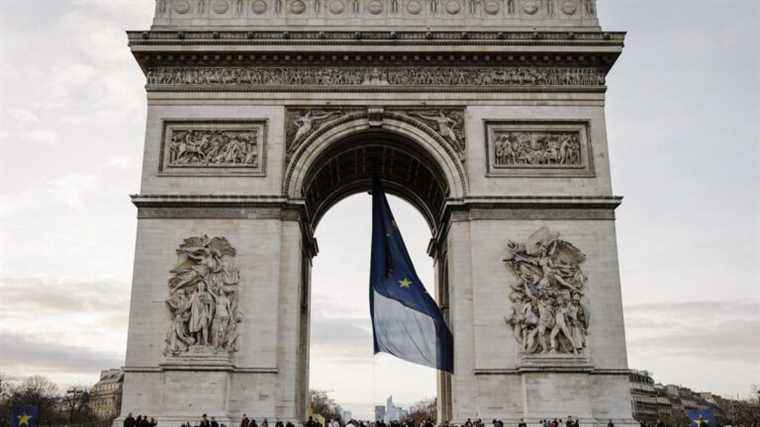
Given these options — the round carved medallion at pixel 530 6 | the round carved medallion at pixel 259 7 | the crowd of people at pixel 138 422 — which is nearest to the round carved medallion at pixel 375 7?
the round carved medallion at pixel 259 7

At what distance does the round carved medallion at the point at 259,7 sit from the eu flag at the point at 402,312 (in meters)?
7.95

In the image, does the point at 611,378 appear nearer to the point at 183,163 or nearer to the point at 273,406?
the point at 273,406

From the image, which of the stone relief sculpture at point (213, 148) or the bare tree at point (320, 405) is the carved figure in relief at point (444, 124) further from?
the bare tree at point (320, 405)

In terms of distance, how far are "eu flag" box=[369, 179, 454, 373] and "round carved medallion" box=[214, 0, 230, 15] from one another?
8.62 meters

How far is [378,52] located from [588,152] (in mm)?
7162

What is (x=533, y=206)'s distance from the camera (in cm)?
2334

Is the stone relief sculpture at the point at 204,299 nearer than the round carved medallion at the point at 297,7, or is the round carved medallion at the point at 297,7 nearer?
the stone relief sculpture at the point at 204,299

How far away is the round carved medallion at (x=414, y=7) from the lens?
25.4m

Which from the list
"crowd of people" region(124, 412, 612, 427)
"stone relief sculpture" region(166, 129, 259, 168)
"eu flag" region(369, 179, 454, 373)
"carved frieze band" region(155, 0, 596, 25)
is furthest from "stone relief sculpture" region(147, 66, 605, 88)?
"crowd of people" region(124, 412, 612, 427)

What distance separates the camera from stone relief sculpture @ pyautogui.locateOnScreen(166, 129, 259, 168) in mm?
23875

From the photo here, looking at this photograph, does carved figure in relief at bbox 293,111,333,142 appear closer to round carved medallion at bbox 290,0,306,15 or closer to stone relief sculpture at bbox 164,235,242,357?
round carved medallion at bbox 290,0,306,15

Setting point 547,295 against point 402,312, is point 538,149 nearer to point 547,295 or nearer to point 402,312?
point 547,295

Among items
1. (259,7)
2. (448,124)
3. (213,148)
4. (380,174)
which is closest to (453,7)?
(448,124)

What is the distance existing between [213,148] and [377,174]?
585cm
